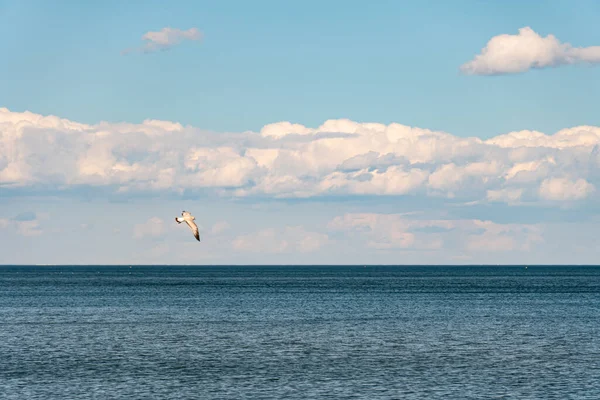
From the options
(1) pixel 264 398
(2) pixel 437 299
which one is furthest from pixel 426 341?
(2) pixel 437 299

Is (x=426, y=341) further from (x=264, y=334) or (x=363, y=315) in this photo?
(x=363, y=315)

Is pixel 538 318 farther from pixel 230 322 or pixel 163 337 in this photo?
pixel 163 337

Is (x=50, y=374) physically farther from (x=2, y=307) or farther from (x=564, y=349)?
(x=2, y=307)

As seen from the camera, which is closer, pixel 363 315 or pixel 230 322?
pixel 230 322

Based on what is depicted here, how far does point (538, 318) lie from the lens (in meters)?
116

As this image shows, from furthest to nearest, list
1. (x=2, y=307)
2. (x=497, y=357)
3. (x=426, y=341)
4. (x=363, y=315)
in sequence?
1. (x=2, y=307)
2. (x=363, y=315)
3. (x=426, y=341)
4. (x=497, y=357)

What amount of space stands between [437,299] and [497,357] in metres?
93.0

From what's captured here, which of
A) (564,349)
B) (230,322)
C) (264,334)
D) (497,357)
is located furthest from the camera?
(230,322)

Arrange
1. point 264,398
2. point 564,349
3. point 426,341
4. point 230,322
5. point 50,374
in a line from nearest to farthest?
point 264,398
point 50,374
point 564,349
point 426,341
point 230,322

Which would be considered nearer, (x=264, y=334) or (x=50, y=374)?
(x=50, y=374)

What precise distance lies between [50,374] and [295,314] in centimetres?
6058

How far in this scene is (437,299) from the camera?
167375 millimetres

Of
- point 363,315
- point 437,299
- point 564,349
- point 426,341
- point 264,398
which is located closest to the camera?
point 264,398

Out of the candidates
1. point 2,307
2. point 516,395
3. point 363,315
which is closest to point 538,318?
point 363,315
